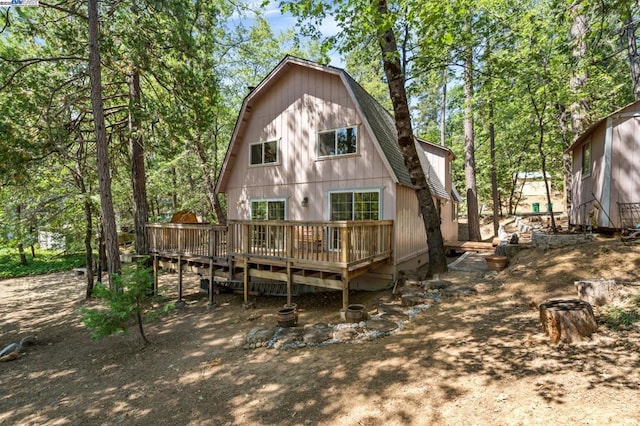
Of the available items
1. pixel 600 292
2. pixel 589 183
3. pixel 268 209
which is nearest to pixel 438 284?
pixel 600 292

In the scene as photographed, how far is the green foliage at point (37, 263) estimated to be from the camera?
1821 cm

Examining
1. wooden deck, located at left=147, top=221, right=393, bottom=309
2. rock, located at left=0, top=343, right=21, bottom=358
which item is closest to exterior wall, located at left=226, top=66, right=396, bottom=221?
wooden deck, located at left=147, top=221, right=393, bottom=309

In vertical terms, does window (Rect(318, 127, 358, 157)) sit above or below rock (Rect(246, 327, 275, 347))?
above

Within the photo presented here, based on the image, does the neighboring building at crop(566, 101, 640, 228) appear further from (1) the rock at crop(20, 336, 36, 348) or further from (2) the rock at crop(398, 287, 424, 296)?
(1) the rock at crop(20, 336, 36, 348)

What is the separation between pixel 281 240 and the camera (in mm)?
9352

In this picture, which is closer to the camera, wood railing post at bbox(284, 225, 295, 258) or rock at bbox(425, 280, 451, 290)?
rock at bbox(425, 280, 451, 290)

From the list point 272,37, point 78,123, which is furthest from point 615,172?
point 272,37

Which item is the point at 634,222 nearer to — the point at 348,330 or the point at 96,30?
the point at 348,330

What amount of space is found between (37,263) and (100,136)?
1814cm

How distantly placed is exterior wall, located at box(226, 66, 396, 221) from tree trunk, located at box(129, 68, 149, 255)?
3.44 m

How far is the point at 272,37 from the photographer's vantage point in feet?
62.4

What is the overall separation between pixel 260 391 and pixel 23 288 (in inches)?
693

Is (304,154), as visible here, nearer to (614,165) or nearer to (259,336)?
(259,336)

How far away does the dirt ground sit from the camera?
3.23m
